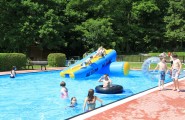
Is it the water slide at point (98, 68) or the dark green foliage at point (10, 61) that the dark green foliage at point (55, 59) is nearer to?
the dark green foliage at point (10, 61)

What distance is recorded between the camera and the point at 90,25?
40438mm

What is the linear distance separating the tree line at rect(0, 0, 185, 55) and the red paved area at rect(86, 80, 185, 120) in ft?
88.0

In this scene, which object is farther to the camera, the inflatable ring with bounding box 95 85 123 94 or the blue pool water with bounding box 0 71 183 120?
the inflatable ring with bounding box 95 85 123 94

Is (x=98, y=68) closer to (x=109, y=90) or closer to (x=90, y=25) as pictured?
(x=109, y=90)

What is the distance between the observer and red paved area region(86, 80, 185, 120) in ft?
26.6

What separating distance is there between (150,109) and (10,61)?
18.5 metres

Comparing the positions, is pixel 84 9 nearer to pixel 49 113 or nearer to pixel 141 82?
pixel 141 82

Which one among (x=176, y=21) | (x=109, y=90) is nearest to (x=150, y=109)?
(x=109, y=90)

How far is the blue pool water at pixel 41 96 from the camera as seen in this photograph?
10.8 metres

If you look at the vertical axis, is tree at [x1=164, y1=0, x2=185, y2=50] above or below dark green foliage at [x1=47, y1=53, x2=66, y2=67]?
above

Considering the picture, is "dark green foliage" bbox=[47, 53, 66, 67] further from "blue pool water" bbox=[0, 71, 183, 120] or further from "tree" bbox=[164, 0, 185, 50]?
"tree" bbox=[164, 0, 185, 50]

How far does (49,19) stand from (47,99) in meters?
25.6

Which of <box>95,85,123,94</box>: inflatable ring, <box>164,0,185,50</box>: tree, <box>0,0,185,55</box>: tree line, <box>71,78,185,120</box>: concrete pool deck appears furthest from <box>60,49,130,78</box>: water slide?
<box>164,0,185,50</box>: tree

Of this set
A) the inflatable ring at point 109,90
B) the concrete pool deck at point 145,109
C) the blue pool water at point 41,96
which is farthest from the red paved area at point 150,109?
the inflatable ring at point 109,90
